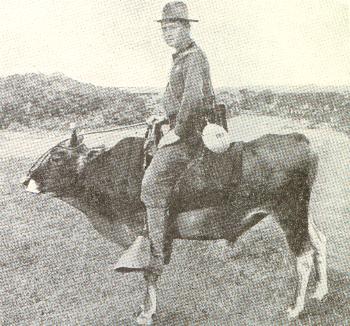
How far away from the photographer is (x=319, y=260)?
3350 millimetres

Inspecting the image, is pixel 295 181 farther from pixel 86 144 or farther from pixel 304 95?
pixel 86 144

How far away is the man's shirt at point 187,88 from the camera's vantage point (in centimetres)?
306

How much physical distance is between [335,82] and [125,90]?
1.57 meters

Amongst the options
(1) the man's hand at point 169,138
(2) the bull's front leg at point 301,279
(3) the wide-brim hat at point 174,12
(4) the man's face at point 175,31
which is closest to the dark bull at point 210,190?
(2) the bull's front leg at point 301,279

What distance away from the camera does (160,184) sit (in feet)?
10.3

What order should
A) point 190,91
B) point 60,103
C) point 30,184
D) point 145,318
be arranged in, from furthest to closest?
point 60,103
point 30,184
point 145,318
point 190,91

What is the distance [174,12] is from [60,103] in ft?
3.21

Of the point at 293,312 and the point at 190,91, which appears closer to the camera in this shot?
the point at 190,91

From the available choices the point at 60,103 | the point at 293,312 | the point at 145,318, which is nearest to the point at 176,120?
the point at 60,103

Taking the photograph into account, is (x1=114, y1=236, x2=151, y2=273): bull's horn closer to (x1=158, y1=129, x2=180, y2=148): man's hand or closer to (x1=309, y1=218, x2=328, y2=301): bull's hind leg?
(x1=158, y1=129, x2=180, y2=148): man's hand

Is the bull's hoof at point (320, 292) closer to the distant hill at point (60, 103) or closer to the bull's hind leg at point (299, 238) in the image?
the bull's hind leg at point (299, 238)

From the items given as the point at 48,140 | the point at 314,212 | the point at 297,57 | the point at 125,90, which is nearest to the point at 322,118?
the point at 297,57

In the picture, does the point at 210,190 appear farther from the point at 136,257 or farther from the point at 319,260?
the point at 319,260

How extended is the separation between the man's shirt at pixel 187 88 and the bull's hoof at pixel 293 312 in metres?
1.33
